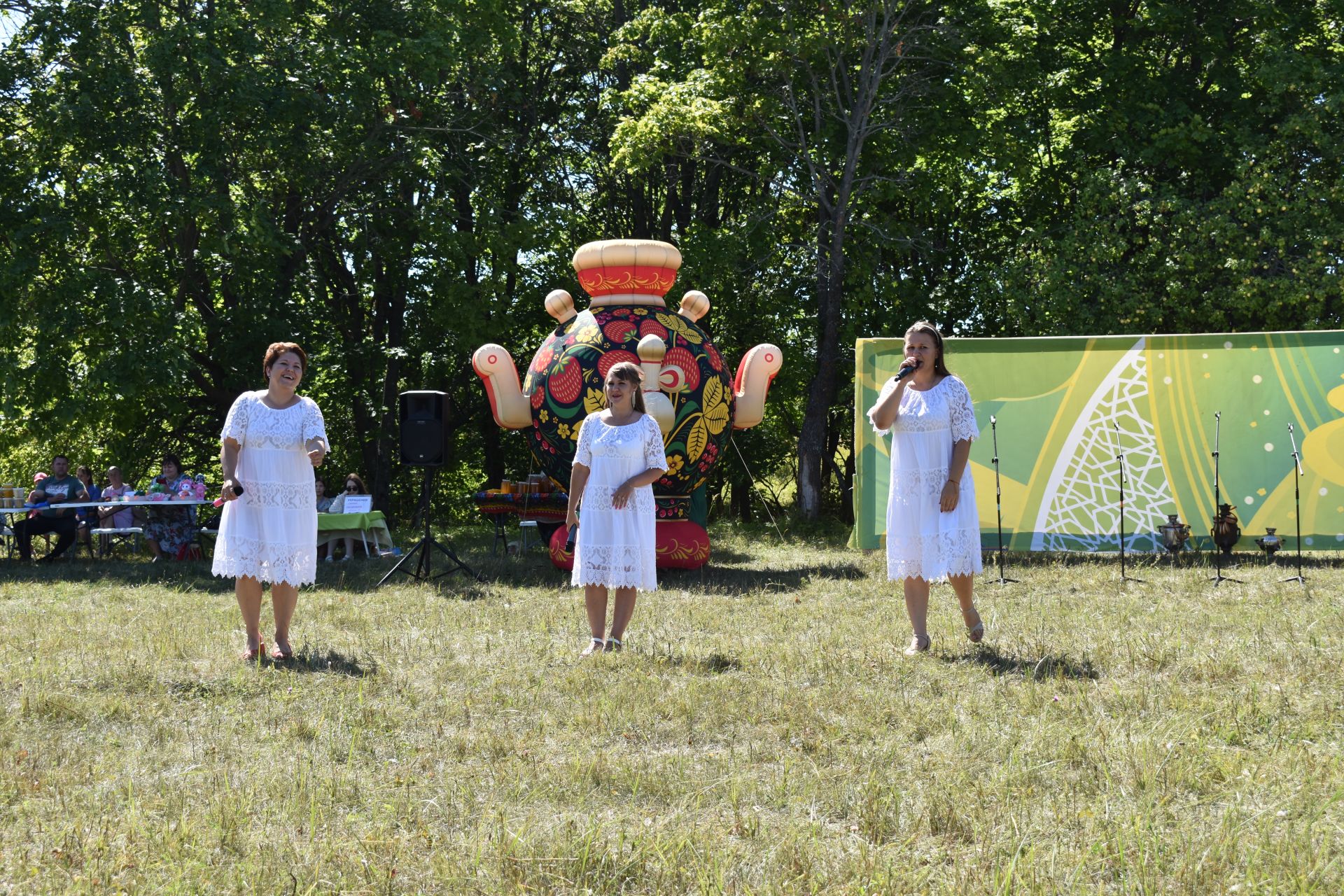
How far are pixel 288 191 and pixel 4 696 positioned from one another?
13.6 meters

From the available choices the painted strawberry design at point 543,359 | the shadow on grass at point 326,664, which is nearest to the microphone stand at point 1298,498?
the painted strawberry design at point 543,359

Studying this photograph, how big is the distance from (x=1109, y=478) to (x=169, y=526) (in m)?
10.1

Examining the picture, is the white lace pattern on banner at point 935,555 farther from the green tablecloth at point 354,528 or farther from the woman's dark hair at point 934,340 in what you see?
the green tablecloth at point 354,528

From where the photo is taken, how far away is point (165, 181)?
1452 cm

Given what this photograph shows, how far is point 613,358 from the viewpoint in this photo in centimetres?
1095

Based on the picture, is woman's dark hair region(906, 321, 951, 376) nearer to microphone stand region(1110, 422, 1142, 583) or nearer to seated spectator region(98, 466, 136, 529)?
microphone stand region(1110, 422, 1142, 583)

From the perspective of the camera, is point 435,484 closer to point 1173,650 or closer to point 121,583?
point 121,583

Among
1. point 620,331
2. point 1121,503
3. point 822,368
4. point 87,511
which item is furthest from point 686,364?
point 87,511

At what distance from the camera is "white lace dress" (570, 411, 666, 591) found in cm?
668

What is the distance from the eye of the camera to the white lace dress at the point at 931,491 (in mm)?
6566

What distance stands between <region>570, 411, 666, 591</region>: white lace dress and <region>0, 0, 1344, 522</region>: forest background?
954 cm

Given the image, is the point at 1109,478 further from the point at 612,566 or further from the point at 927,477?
the point at 612,566

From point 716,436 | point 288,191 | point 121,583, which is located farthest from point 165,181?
point 716,436

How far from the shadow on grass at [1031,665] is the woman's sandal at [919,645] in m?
0.16
